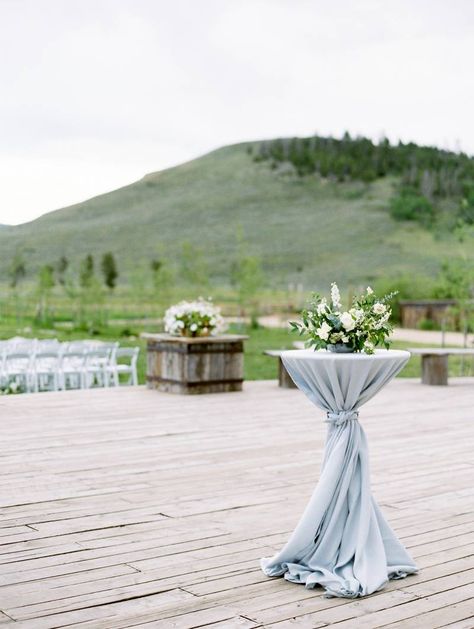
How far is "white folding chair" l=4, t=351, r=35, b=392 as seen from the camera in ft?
39.1

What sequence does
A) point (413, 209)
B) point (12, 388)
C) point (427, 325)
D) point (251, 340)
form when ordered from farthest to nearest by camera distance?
point (413, 209)
point (427, 325)
point (251, 340)
point (12, 388)

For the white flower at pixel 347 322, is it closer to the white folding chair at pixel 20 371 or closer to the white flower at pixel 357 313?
the white flower at pixel 357 313

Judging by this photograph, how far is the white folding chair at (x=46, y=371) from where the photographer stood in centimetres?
1187

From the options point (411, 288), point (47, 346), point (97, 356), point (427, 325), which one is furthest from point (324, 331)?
point (411, 288)

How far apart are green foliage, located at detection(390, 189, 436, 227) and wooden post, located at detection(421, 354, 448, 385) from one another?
60222 millimetres

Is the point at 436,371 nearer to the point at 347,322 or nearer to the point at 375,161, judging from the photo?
the point at 347,322

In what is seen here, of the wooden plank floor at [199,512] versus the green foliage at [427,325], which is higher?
the green foliage at [427,325]

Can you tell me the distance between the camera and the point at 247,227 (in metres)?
73.3

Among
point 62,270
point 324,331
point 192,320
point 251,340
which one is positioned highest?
point 62,270

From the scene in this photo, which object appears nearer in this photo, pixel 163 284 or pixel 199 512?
pixel 199 512

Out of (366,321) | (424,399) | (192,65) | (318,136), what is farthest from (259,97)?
(366,321)

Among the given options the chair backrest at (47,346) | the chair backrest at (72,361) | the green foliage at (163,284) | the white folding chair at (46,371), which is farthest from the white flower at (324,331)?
the green foliage at (163,284)

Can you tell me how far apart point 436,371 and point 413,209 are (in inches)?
2497

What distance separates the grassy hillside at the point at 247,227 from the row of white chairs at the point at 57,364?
40.9 metres
